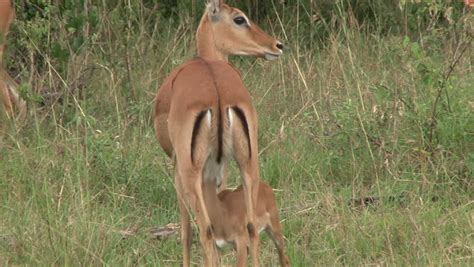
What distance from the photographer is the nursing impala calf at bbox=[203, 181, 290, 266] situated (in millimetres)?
5039

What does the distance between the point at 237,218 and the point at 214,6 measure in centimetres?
166

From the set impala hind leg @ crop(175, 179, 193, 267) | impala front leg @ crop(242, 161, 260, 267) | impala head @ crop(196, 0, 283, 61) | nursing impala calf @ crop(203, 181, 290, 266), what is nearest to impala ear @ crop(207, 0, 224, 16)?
impala head @ crop(196, 0, 283, 61)

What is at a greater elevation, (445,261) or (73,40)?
(445,261)

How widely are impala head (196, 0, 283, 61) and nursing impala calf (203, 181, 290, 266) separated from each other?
1.38 meters

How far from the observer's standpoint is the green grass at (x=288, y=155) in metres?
5.19

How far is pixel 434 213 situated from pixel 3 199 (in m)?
1.89

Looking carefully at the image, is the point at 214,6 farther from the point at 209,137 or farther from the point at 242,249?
the point at 242,249

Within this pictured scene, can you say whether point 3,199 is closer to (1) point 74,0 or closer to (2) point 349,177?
(2) point 349,177

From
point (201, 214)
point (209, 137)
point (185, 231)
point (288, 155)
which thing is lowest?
point (288, 155)

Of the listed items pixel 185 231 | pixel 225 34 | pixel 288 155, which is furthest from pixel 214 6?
pixel 185 231

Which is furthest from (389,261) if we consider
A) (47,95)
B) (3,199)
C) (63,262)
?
(47,95)

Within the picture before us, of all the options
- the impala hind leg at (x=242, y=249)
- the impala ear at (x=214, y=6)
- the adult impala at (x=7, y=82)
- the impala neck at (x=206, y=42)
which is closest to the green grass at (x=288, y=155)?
the adult impala at (x=7, y=82)

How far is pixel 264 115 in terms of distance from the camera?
704 centimetres

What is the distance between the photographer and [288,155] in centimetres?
630
